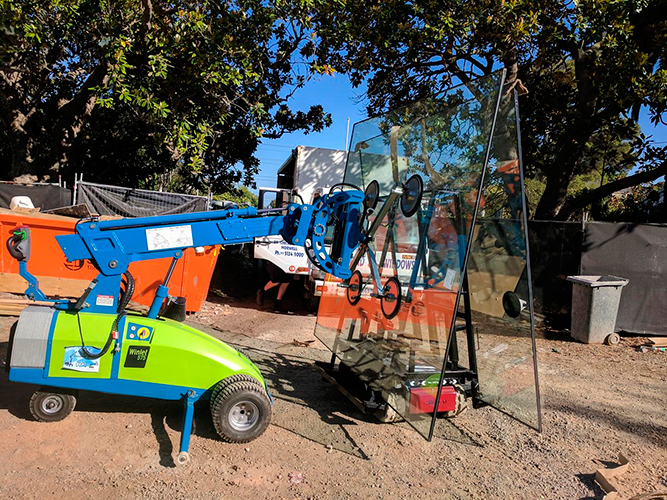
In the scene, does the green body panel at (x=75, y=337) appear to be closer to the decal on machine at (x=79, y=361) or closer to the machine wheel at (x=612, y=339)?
the decal on machine at (x=79, y=361)

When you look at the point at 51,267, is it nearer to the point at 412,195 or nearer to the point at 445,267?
the point at 412,195

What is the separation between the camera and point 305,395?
188 inches

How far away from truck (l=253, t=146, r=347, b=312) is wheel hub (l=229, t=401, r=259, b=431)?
10.3 ft

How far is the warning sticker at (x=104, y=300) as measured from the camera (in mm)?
3549

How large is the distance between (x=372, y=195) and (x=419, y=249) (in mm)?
986

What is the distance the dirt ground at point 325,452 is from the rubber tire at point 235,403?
93 millimetres

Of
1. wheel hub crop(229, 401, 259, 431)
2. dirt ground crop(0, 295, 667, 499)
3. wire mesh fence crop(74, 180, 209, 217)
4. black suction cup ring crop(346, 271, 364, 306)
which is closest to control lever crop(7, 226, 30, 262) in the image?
dirt ground crop(0, 295, 667, 499)

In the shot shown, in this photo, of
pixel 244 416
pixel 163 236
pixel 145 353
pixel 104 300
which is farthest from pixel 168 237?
pixel 244 416

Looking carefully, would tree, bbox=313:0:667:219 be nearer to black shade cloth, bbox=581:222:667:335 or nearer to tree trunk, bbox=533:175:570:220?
tree trunk, bbox=533:175:570:220

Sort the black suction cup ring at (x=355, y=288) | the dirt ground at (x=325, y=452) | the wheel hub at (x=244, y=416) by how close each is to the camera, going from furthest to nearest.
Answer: the black suction cup ring at (x=355, y=288), the wheel hub at (x=244, y=416), the dirt ground at (x=325, y=452)

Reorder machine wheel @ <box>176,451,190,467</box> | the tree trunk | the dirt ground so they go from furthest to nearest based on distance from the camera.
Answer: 1. the tree trunk
2. machine wheel @ <box>176,451,190,467</box>
3. the dirt ground

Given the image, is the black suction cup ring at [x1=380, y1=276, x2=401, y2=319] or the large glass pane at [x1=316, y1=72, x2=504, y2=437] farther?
the black suction cup ring at [x1=380, y1=276, x2=401, y2=319]

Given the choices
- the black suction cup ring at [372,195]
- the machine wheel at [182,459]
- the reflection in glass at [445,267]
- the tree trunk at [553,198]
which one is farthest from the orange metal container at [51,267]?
the tree trunk at [553,198]

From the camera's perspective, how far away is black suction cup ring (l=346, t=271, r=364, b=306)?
4.57 metres
